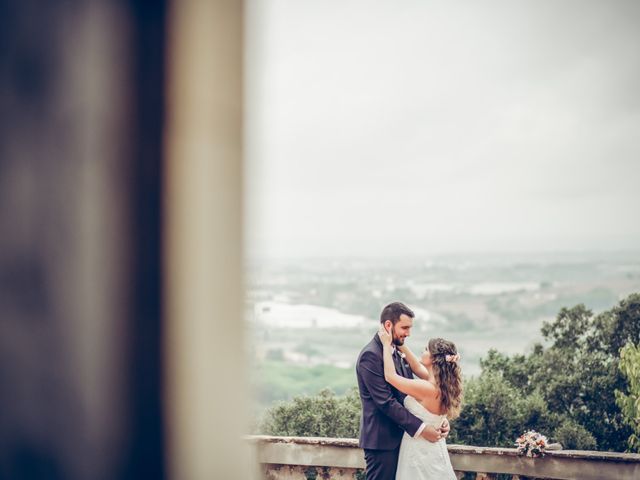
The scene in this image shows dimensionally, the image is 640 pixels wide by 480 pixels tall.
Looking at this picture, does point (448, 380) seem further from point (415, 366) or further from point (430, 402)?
point (415, 366)

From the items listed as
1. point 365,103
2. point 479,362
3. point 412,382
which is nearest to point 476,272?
point 479,362

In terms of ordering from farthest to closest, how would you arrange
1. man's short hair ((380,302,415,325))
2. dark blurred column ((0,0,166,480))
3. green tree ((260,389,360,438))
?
green tree ((260,389,360,438)), man's short hair ((380,302,415,325)), dark blurred column ((0,0,166,480))

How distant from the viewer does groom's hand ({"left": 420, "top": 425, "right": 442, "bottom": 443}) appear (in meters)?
3.70

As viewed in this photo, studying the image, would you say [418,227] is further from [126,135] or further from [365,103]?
[126,135]

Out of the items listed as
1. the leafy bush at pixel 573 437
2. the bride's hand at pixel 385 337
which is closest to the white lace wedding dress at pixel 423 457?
the bride's hand at pixel 385 337

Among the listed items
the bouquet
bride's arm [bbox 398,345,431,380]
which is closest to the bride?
bride's arm [bbox 398,345,431,380]

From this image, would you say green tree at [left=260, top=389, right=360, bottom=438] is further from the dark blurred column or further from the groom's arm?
the dark blurred column

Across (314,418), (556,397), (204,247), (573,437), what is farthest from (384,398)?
(204,247)

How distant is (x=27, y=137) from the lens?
0.76 m

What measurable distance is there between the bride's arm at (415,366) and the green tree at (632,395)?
2.14 m

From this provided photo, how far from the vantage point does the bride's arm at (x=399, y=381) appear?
3.68m

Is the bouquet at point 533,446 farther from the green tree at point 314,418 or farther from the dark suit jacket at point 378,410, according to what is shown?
the green tree at point 314,418

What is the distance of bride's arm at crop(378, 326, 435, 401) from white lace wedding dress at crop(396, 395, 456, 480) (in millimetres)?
93

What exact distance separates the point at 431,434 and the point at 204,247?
3185mm
